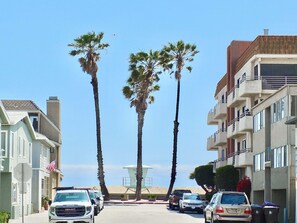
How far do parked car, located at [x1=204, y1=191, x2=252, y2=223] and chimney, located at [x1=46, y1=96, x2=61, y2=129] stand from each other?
40817mm

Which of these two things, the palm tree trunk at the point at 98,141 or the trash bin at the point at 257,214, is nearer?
the trash bin at the point at 257,214

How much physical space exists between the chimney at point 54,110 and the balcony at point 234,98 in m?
18.3

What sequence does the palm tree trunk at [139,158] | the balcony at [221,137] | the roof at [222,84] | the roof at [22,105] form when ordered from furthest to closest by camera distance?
the palm tree trunk at [139,158], the roof at [222,84], the balcony at [221,137], the roof at [22,105]

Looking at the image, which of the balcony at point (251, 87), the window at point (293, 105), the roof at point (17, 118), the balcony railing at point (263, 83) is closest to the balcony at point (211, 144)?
the balcony at point (251, 87)

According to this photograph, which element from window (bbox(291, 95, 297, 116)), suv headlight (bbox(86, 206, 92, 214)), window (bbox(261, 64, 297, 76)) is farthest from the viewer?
window (bbox(261, 64, 297, 76))

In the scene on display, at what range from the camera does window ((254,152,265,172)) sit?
1908 inches

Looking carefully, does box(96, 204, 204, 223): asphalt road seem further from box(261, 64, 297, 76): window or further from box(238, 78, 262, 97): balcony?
box(261, 64, 297, 76): window

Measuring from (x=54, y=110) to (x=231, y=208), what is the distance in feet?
140

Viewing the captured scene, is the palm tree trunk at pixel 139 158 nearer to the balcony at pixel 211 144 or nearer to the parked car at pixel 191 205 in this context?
the balcony at pixel 211 144

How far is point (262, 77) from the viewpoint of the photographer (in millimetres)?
57344

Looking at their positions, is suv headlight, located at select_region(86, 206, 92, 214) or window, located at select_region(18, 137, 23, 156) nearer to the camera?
suv headlight, located at select_region(86, 206, 92, 214)

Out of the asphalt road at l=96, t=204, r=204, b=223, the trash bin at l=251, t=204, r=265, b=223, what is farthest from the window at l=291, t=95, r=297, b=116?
the asphalt road at l=96, t=204, r=204, b=223

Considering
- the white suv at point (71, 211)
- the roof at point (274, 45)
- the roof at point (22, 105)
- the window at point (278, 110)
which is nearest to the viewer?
the white suv at point (71, 211)

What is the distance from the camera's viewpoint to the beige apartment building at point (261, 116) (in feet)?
136
